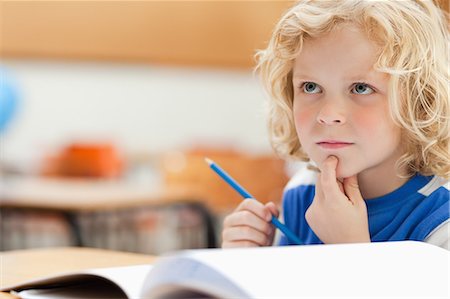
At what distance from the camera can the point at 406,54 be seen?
0.81m

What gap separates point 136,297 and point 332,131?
258 mm

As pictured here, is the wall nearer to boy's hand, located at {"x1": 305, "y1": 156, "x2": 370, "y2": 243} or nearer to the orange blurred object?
the orange blurred object

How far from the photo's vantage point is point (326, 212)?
835 mm

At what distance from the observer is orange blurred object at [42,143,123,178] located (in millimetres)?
3750

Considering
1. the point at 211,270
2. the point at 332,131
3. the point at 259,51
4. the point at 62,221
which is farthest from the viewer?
the point at 62,221

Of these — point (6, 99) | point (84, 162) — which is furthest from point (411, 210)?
point (6, 99)

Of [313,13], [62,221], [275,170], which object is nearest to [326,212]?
[313,13]

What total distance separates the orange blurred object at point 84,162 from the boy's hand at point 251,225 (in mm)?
2858

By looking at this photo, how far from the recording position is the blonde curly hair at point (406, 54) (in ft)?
2.65

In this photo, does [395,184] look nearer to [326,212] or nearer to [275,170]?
[326,212]

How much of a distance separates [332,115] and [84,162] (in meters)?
3.07

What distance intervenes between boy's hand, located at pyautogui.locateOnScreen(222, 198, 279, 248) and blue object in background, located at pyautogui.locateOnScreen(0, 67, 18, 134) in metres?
3.01

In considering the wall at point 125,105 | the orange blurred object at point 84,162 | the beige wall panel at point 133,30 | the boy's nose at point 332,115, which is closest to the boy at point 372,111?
the boy's nose at point 332,115

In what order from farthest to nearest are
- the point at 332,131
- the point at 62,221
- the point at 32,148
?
1. the point at 32,148
2. the point at 62,221
3. the point at 332,131
